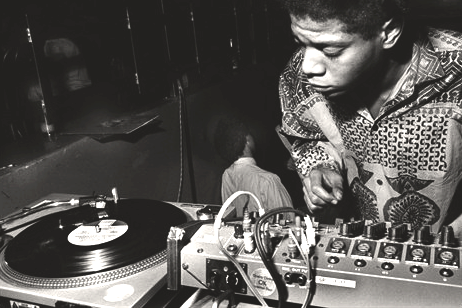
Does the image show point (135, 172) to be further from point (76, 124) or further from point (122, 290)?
point (122, 290)

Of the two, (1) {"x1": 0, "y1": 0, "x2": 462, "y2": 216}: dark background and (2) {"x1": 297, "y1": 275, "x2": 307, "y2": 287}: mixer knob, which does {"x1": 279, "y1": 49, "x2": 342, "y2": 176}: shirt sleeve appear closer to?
(2) {"x1": 297, "y1": 275, "x2": 307, "y2": 287}: mixer knob

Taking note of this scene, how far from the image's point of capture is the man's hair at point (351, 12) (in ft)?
3.35

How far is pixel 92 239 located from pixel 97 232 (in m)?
0.03

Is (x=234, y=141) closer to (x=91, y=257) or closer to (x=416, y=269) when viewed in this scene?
(x=91, y=257)

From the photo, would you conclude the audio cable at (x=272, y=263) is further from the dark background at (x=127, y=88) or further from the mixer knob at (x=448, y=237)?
the dark background at (x=127, y=88)

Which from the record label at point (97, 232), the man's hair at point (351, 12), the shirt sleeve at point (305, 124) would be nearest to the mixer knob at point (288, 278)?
the record label at point (97, 232)

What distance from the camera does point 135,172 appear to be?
9.76 feet

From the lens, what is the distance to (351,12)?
1040 millimetres

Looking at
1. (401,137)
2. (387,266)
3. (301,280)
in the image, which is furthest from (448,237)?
(401,137)

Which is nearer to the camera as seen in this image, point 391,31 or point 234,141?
point 391,31

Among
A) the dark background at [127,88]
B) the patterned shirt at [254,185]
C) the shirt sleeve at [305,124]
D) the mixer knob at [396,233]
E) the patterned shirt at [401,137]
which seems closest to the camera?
the mixer knob at [396,233]

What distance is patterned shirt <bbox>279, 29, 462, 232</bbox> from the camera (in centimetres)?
137

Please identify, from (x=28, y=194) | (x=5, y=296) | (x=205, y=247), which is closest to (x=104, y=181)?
(x=28, y=194)

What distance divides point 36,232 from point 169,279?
48 centimetres
